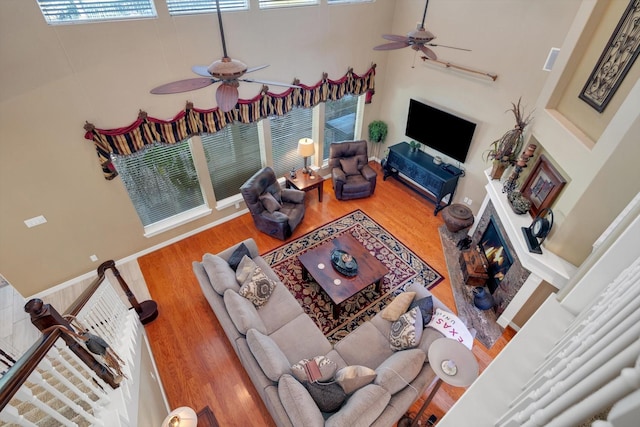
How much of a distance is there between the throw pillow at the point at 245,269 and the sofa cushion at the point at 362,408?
191cm

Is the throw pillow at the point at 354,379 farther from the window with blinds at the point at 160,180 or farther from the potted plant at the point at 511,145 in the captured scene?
the window with blinds at the point at 160,180

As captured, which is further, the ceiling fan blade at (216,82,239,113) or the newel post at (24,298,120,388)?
the ceiling fan blade at (216,82,239,113)

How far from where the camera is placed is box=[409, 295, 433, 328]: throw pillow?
11.6ft

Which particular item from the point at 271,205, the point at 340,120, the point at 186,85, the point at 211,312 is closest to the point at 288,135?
the point at 340,120

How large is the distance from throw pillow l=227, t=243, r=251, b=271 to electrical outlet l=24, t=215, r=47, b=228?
2488 millimetres

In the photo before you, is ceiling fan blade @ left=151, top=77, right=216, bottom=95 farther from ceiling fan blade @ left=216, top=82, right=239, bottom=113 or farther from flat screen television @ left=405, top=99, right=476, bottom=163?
flat screen television @ left=405, top=99, right=476, bottom=163

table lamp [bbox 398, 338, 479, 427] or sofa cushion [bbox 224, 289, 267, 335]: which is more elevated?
table lamp [bbox 398, 338, 479, 427]

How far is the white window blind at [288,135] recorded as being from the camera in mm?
5915

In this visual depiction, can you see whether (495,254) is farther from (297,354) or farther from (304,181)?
(304,181)

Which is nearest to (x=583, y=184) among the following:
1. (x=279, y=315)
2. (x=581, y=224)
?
(x=581, y=224)

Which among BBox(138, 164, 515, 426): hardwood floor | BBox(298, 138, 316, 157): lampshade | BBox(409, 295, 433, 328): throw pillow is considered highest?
BBox(298, 138, 316, 157): lampshade

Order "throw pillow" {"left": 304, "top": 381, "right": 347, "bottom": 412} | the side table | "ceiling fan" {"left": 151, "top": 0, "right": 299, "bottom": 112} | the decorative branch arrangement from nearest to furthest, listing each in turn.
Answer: "ceiling fan" {"left": 151, "top": 0, "right": 299, "bottom": 112}
"throw pillow" {"left": 304, "top": 381, "right": 347, "bottom": 412}
the decorative branch arrangement
the side table

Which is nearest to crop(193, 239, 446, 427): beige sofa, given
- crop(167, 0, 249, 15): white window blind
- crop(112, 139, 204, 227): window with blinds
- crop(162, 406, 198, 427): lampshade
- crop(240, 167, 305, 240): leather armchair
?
crop(162, 406, 198, 427): lampshade

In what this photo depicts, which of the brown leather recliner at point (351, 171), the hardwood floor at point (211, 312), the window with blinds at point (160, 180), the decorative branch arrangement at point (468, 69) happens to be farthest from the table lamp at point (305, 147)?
the decorative branch arrangement at point (468, 69)
